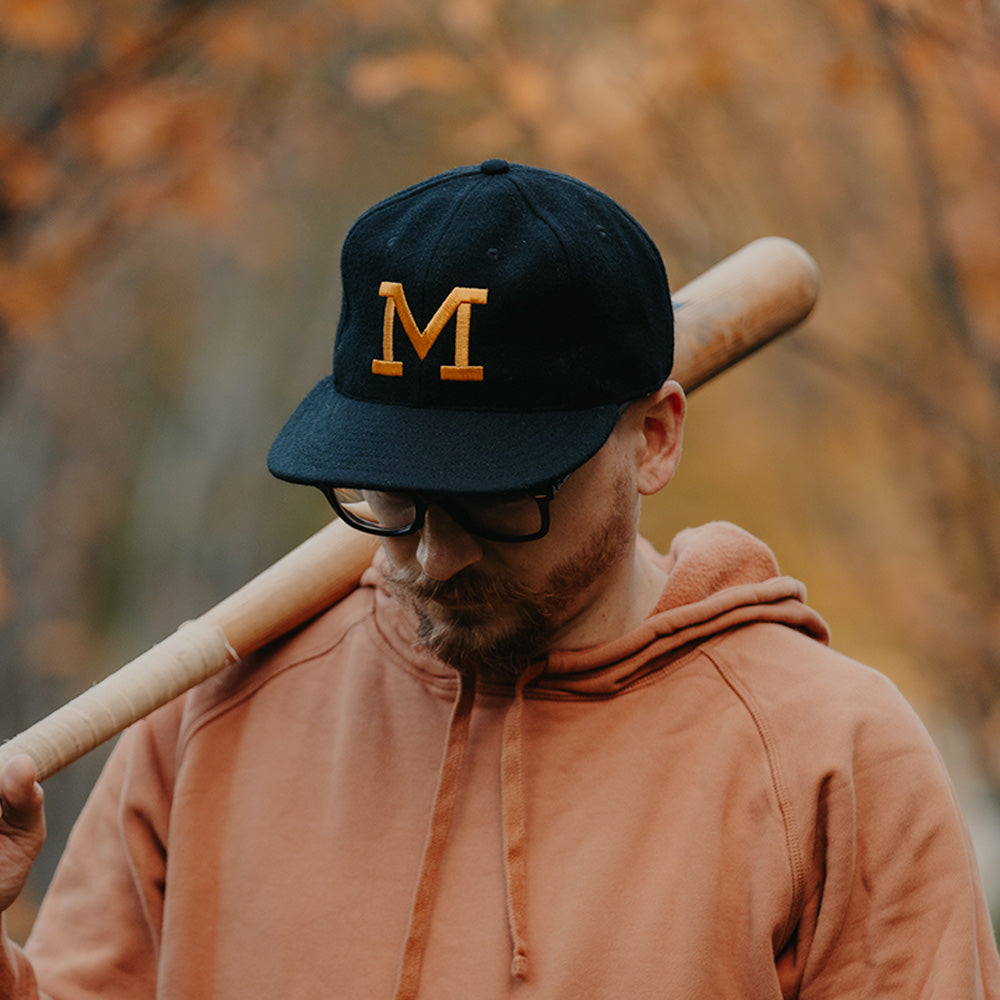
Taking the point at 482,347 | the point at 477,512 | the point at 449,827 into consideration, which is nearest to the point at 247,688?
the point at 449,827

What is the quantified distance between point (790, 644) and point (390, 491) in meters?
0.73

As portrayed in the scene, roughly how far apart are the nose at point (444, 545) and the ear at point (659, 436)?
1.03 feet

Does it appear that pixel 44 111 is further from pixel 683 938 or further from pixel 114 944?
pixel 683 938

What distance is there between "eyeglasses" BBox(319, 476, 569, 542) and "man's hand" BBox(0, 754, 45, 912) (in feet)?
1.86

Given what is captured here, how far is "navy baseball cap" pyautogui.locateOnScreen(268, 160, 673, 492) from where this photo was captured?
73.7 inches

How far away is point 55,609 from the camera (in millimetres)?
9125

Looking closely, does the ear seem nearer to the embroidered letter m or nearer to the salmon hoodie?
the salmon hoodie

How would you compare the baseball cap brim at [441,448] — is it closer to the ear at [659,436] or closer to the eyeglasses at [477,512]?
the eyeglasses at [477,512]

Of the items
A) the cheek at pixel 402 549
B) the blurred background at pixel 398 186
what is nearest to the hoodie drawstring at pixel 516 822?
the cheek at pixel 402 549

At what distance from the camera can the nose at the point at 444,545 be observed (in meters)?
1.96

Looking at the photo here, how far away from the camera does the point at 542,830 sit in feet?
6.95

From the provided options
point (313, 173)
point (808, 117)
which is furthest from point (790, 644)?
point (313, 173)

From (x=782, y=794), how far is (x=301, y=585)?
2.88 ft

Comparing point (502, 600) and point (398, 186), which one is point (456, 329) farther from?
point (398, 186)
